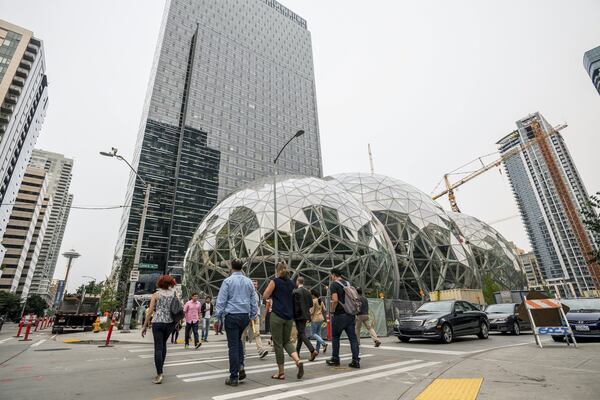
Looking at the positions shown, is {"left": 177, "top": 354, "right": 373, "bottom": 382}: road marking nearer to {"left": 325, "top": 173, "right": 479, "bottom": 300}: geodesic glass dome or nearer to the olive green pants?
the olive green pants

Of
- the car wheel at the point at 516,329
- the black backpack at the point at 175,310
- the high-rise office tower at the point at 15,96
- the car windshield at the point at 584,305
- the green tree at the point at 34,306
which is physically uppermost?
the high-rise office tower at the point at 15,96

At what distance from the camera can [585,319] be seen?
970 centimetres

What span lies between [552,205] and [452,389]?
151273mm

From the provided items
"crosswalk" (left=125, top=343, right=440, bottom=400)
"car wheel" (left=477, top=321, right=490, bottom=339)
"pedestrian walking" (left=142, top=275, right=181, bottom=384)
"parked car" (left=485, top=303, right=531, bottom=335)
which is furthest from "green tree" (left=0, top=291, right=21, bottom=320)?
"parked car" (left=485, top=303, right=531, bottom=335)

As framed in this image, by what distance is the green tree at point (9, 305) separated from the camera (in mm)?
47184

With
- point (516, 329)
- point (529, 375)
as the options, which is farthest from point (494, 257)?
point (529, 375)

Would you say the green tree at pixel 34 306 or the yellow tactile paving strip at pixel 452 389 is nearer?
the yellow tactile paving strip at pixel 452 389

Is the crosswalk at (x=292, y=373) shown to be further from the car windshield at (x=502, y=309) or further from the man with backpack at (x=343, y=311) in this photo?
the car windshield at (x=502, y=309)

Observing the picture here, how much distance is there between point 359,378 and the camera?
4840 mm

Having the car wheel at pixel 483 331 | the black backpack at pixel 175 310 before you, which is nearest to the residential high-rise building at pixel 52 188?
the black backpack at pixel 175 310

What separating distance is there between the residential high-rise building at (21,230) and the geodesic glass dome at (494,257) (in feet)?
325

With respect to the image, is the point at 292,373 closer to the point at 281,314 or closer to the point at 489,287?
the point at 281,314

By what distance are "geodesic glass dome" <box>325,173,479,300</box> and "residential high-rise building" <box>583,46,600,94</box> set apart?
87.4m

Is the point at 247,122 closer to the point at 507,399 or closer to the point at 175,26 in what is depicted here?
the point at 175,26
